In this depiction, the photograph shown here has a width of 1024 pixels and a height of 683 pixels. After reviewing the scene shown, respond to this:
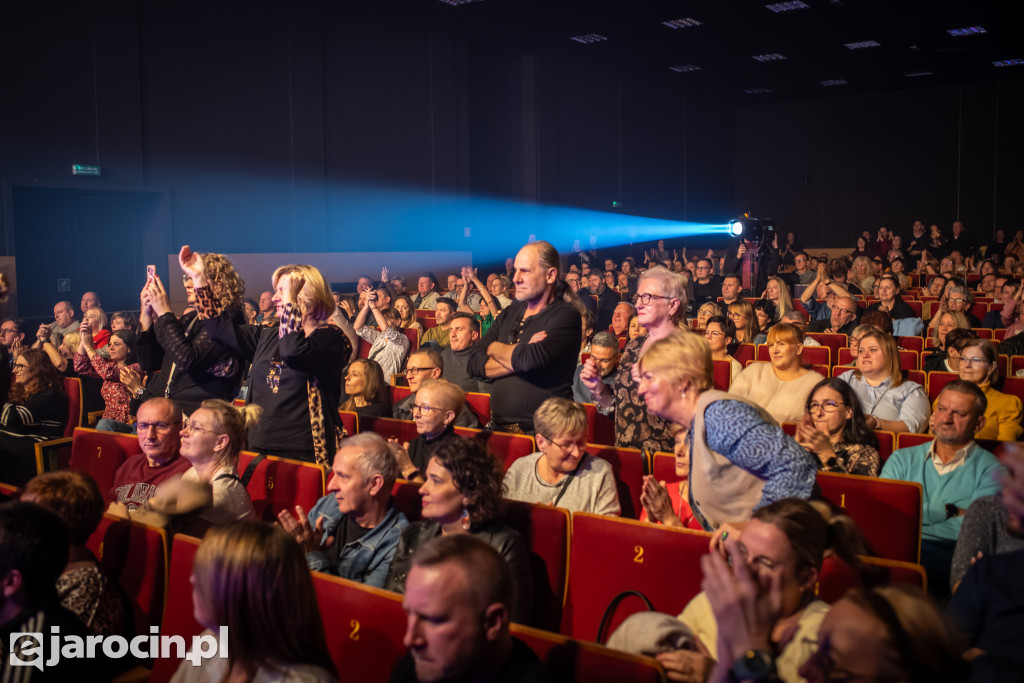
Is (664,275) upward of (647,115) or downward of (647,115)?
downward

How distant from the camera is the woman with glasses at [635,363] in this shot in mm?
3168

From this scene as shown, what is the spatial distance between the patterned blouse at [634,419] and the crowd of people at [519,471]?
1 centimetres

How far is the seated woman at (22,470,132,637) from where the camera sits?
2059mm

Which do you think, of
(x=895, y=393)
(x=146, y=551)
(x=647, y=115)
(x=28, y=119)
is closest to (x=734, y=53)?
(x=647, y=115)

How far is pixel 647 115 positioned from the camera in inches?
728

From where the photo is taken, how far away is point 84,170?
9.69 m

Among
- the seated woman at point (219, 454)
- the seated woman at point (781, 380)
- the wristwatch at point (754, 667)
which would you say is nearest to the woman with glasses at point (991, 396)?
the seated woman at point (781, 380)

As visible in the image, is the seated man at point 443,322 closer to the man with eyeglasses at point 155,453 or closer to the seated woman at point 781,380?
the seated woman at point 781,380

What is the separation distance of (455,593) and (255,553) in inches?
16.4

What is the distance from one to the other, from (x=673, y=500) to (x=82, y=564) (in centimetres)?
176

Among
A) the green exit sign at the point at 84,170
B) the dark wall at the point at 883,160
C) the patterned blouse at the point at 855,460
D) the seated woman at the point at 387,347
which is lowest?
the patterned blouse at the point at 855,460

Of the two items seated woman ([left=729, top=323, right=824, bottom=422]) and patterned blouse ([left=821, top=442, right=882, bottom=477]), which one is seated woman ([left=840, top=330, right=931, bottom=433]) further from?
patterned blouse ([left=821, top=442, right=882, bottom=477])

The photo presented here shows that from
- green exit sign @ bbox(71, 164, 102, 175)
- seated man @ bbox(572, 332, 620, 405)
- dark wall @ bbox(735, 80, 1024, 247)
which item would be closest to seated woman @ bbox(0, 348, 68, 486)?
seated man @ bbox(572, 332, 620, 405)

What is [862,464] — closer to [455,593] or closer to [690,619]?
[690,619]
